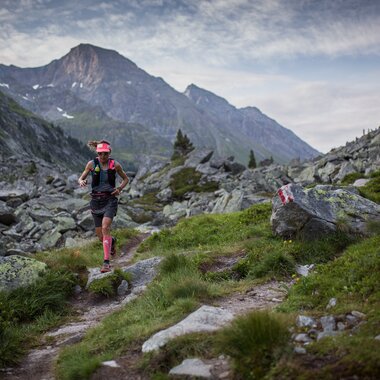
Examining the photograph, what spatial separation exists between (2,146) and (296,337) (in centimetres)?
15017

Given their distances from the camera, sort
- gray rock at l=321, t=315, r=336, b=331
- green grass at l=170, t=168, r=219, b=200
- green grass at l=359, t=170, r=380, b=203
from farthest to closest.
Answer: green grass at l=170, t=168, r=219, b=200
green grass at l=359, t=170, r=380, b=203
gray rock at l=321, t=315, r=336, b=331

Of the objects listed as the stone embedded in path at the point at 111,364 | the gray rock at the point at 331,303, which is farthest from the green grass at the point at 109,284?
the gray rock at the point at 331,303

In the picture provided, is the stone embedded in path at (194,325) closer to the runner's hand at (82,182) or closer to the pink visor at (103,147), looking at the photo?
the runner's hand at (82,182)

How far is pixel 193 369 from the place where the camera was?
5.75 meters

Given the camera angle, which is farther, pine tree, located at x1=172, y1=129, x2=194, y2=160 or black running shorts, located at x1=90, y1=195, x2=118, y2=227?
pine tree, located at x1=172, y1=129, x2=194, y2=160

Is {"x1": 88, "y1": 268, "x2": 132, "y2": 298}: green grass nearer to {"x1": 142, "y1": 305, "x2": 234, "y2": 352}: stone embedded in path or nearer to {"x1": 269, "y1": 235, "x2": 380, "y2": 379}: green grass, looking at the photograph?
{"x1": 142, "y1": 305, "x2": 234, "y2": 352}: stone embedded in path

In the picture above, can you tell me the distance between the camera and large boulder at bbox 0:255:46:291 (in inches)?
430

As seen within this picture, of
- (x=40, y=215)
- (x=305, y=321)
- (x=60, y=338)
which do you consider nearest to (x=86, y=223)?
(x=40, y=215)

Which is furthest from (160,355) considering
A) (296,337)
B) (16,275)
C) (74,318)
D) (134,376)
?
(16,275)

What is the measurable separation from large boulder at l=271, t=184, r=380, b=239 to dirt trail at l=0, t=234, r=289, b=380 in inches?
120

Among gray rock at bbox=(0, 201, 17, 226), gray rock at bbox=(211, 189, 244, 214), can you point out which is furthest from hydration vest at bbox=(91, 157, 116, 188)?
gray rock at bbox=(0, 201, 17, 226)

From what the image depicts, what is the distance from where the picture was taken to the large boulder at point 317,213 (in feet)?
41.2

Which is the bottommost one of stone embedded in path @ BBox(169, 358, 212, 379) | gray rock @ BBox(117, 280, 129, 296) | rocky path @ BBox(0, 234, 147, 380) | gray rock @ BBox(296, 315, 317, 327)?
rocky path @ BBox(0, 234, 147, 380)

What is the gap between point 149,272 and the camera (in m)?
13.1
